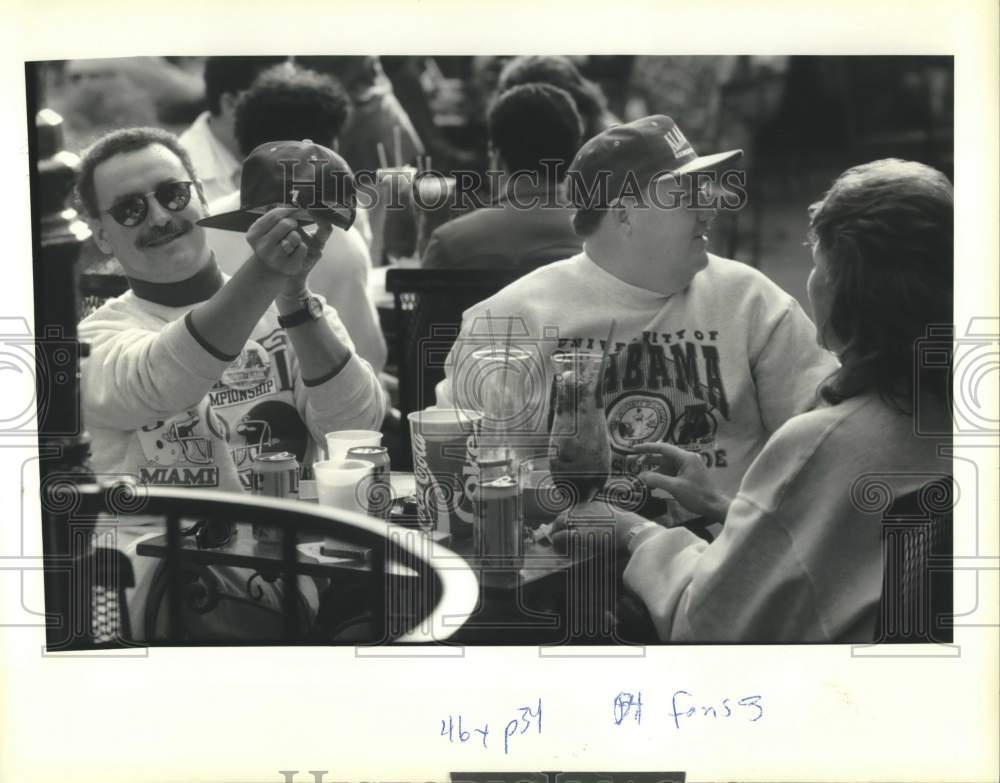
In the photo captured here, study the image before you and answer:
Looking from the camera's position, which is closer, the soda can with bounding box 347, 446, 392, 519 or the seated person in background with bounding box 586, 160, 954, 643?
the seated person in background with bounding box 586, 160, 954, 643

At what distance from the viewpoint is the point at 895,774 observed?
207 cm

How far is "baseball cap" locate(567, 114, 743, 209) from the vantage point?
1.98 metres

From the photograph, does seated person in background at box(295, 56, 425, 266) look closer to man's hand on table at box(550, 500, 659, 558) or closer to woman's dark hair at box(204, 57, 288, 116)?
woman's dark hair at box(204, 57, 288, 116)

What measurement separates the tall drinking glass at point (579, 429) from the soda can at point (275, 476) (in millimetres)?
511

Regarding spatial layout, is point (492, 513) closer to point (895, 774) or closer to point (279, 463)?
point (279, 463)

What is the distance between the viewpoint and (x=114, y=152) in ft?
6.49

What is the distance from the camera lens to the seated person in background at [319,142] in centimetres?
196

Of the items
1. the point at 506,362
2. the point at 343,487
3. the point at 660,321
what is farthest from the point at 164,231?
the point at 660,321

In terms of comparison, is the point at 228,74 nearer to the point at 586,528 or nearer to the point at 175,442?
the point at 175,442

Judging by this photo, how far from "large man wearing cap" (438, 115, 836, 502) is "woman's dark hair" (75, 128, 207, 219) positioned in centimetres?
63

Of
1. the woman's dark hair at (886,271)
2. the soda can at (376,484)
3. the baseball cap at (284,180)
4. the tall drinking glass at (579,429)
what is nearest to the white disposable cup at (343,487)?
the soda can at (376,484)

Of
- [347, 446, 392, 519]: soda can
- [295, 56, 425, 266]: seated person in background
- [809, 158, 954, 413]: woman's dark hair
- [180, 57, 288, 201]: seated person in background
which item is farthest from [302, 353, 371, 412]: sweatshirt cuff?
[809, 158, 954, 413]: woman's dark hair

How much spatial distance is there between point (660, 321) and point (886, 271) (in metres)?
0.44

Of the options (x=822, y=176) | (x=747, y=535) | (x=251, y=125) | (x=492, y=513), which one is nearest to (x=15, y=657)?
(x=492, y=513)
